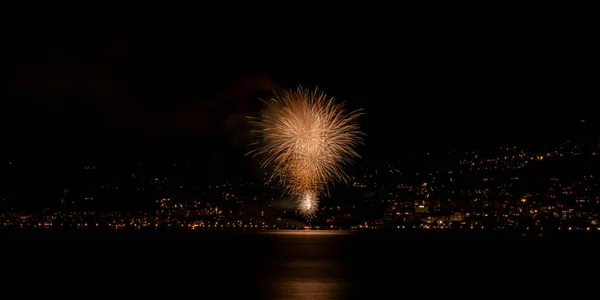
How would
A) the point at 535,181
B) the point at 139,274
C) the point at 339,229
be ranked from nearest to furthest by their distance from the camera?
the point at 139,274 → the point at 535,181 → the point at 339,229

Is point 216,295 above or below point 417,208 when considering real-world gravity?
below

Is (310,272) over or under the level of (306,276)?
over

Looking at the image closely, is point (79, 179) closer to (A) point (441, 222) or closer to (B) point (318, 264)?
(A) point (441, 222)

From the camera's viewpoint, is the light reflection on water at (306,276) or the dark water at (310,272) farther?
the dark water at (310,272)

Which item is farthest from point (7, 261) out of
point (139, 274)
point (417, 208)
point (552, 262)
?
point (417, 208)

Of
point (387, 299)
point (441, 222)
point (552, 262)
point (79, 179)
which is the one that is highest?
point (79, 179)

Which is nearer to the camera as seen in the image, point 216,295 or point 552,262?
point 216,295

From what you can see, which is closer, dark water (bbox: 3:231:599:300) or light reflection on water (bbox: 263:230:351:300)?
light reflection on water (bbox: 263:230:351:300)

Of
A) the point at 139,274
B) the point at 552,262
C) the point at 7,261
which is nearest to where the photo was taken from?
the point at 139,274

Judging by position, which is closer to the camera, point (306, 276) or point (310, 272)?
point (306, 276)
